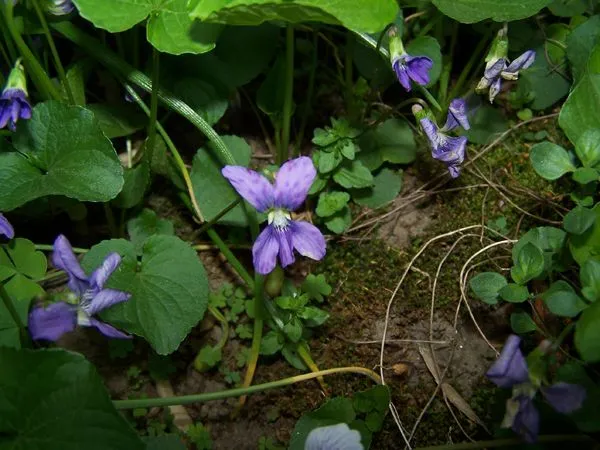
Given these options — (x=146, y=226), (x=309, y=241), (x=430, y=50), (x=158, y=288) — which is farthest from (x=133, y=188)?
(x=430, y=50)

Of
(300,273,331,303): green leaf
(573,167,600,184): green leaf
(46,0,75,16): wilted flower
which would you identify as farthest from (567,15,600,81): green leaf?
(46,0,75,16): wilted flower

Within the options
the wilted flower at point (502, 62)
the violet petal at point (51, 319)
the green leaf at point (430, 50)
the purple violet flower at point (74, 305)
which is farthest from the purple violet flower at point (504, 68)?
the violet petal at point (51, 319)

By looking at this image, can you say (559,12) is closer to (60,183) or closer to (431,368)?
(431,368)

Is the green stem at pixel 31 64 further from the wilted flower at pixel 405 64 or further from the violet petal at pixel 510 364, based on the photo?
the violet petal at pixel 510 364

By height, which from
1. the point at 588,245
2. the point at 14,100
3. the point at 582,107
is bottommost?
the point at 588,245

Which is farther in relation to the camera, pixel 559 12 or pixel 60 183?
pixel 559 12

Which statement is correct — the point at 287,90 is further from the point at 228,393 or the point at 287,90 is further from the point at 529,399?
the point at 529,399

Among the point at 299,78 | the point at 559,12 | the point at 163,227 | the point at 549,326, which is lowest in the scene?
the point at 549,326

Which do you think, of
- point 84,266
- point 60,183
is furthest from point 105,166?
point 84,266
